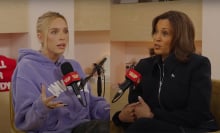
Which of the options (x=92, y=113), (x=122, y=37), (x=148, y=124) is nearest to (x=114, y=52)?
(x=122, y=37)

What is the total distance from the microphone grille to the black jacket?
0.15 metres

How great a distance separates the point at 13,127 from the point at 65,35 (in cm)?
30

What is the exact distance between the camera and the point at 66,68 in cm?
64

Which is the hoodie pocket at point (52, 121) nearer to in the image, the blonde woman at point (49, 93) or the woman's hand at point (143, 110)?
the blonde woman at point (49, 93)

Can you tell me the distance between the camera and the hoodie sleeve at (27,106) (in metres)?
0.69

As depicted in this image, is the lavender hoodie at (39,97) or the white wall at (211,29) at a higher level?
the white wall at (211,29)

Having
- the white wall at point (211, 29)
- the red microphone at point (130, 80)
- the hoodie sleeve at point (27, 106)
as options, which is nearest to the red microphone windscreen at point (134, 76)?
the red microphone at point (130, 80)

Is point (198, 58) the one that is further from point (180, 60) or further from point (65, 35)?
point (65, 35)

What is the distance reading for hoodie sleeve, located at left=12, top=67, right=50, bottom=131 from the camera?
2.27ft

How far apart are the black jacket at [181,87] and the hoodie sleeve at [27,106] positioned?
27 centimetres

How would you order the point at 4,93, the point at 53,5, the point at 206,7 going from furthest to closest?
the point at 4,93 → the point at 53,5 → the point at 206,7

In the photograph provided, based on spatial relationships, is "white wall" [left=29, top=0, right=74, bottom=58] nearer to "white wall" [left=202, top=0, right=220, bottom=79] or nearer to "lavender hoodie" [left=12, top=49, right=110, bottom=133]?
"lavender hoodie" [left=12, top=49, right=110, bottom=133]

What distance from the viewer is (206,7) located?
499mm

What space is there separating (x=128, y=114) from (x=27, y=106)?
0.25 m
